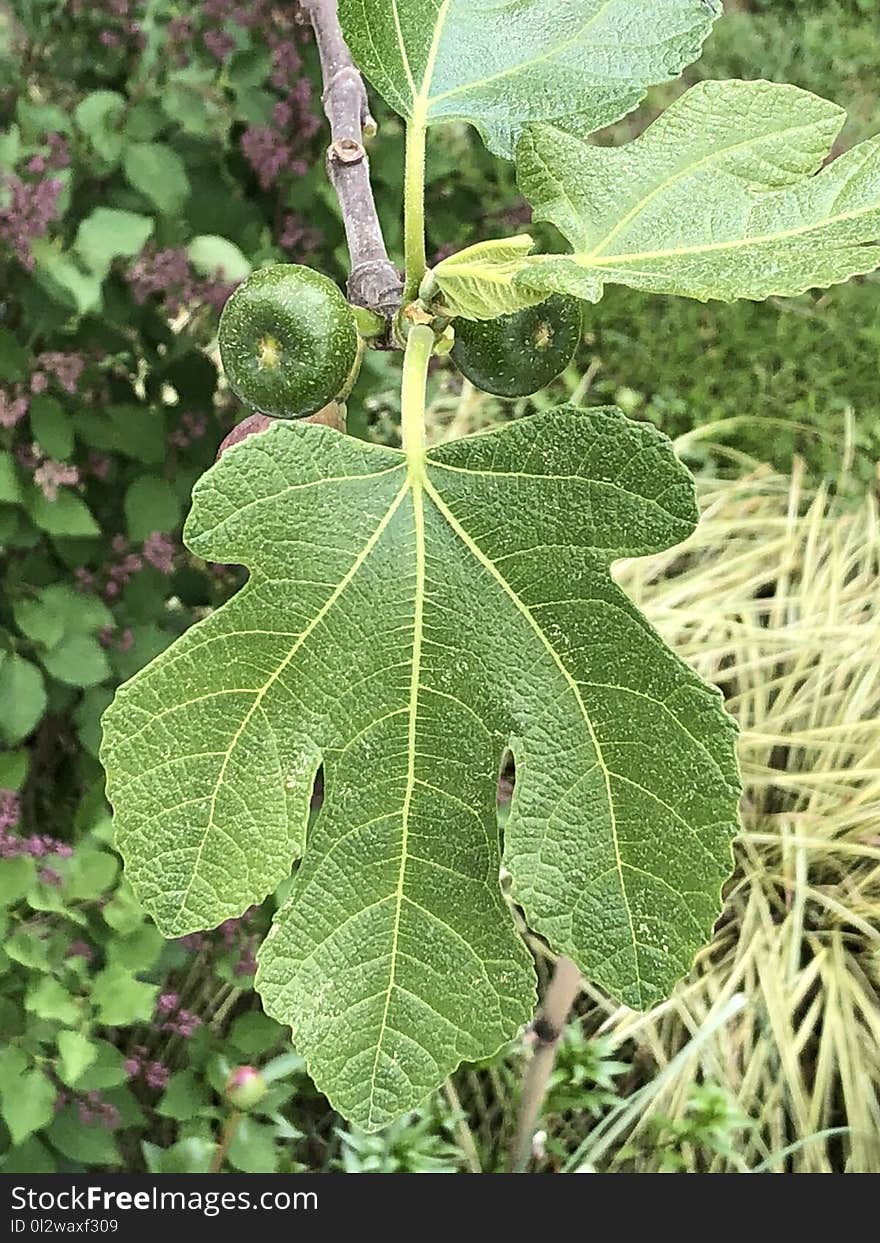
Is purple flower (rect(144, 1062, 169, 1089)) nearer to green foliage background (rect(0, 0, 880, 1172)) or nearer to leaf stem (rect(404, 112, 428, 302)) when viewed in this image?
green foliage background (rect(0, 0, 880, 1172))

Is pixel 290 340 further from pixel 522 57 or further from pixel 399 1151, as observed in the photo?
pixel 399 1151

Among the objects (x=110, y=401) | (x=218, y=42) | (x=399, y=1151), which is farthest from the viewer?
(x=399, y=1151)

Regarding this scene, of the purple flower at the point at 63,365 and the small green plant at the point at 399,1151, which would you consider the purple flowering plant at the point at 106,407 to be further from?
the small green plant at the point at 399,1151

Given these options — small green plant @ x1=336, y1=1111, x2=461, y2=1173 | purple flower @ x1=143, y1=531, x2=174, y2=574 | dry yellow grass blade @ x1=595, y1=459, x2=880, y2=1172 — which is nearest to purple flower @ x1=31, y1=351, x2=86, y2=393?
purple flower @ x1=143, y1=531, x2=174, y2=574

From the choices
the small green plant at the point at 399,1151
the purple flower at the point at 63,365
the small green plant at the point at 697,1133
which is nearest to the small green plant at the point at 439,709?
the purple flower at the point at 63,365

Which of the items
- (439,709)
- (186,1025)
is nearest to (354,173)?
(439,709)

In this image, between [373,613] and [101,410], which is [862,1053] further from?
[373,613]

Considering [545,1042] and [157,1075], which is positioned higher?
[545,1042]
